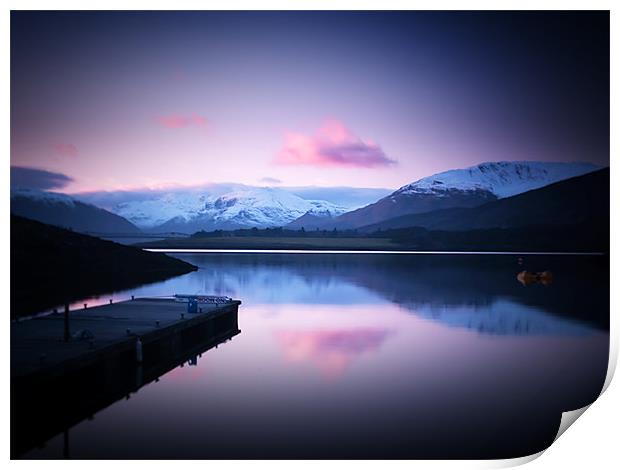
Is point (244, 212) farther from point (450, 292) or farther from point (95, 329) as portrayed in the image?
point (95, 329)

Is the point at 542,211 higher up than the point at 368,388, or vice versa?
the point at 542,211

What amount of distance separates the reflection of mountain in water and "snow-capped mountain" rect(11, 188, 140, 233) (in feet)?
23.2

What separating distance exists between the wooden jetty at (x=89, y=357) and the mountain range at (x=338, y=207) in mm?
1502

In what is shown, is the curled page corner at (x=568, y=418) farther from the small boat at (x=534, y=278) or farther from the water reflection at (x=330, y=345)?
the small boat at (x=534, y=278)

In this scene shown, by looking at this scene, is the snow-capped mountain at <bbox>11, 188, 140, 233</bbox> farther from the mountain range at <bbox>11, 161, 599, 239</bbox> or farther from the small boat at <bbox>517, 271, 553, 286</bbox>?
the small boat at <bbox>517, 271, 553, 286</bbox>

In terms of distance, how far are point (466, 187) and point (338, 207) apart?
29.5 ft

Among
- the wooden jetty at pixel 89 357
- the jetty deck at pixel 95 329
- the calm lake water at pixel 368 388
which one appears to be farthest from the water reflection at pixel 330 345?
the jetty deck at pixel 95 329

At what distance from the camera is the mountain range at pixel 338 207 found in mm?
9203

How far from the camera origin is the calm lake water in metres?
6.96

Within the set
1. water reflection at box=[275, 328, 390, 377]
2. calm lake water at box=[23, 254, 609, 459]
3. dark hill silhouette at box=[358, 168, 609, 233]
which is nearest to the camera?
calm lake water at box=[23, 254, 609, 459]

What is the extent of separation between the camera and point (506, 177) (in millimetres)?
26547

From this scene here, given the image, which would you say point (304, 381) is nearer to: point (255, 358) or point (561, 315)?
point (255, 358)

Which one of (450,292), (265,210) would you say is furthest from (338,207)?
(450,292)

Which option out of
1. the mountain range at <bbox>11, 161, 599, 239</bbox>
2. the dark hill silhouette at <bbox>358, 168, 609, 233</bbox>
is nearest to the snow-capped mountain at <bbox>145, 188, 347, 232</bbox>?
the mountain range at <bbox>11, 161, 599, 239</bbox>
